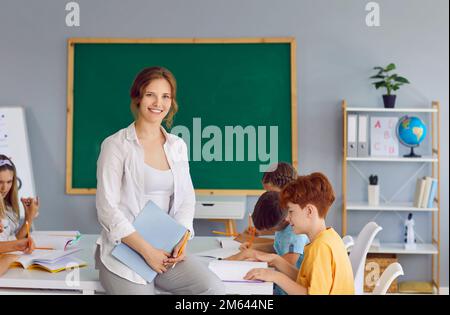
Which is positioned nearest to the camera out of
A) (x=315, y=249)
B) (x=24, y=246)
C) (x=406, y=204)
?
(x=315, y=249)

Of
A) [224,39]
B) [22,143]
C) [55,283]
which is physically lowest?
[55,283]

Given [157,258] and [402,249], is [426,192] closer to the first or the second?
[402,249]

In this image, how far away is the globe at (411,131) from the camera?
2.86 meters

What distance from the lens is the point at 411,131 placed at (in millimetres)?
2863

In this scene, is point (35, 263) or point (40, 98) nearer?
point (35, 263)

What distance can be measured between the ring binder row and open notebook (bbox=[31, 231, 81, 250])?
59.5 inches

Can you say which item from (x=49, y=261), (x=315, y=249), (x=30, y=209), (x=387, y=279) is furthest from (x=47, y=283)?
(x=387, y=279)

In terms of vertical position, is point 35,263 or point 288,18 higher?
point 288,18

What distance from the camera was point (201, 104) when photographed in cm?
210

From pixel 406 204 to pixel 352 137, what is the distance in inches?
15.0

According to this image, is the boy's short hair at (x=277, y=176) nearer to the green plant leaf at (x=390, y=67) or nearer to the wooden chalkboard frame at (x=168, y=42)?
the wooden chalkboard frame at (x=168, y=42)
